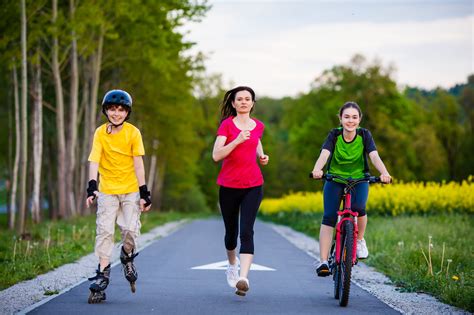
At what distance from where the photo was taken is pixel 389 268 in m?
13.1

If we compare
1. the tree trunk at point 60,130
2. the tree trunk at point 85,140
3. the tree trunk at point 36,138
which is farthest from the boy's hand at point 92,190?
the tree trunk at point 85,140

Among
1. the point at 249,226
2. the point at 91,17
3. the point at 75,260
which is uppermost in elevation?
the point at 91,17

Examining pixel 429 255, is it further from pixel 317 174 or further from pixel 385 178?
pixel 317 174

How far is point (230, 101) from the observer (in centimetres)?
929

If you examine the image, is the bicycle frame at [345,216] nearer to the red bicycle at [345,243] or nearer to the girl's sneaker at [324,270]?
the red bicycle at [345,243]

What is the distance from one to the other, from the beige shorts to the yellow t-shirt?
0.25 ft

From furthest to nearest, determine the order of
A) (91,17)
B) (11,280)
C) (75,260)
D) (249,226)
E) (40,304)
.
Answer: (91,17) → (75,260) → (11,280) → (249,226) → (40,304)

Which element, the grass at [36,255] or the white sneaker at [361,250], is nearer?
the white sneaker at [361,250]

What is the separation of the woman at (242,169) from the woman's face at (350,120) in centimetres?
87

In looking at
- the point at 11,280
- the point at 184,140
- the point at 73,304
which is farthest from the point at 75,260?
the point at 184,140

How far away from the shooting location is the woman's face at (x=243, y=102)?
9102mm

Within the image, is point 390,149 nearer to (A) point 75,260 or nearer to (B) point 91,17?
(B) point 91,17

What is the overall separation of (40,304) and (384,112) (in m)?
60.2

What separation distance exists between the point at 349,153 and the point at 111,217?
8.23 feet
